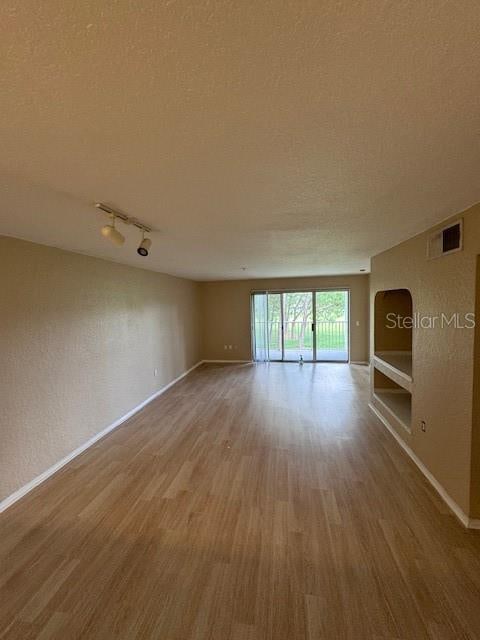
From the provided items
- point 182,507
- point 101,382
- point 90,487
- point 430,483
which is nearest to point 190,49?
point 182,507

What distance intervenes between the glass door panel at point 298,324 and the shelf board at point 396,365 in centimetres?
328

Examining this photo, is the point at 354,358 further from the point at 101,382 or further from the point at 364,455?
the point at 101,382

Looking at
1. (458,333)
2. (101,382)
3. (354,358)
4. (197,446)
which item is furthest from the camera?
(354,358)

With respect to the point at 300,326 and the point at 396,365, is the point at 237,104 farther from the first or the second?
the point at 300,326

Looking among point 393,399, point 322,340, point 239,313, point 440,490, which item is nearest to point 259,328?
point 239,313

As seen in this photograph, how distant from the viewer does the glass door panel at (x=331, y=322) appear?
24.5 feet

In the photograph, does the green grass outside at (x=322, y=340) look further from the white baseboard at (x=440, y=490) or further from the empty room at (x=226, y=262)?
the white baseboard at (x=440, y=490)

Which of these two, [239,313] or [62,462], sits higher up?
[239,313]

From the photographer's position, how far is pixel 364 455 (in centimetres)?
299

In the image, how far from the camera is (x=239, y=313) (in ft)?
25.6

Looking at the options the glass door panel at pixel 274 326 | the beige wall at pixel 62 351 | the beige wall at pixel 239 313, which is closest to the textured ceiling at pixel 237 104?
the beige wall at pixel 62 351

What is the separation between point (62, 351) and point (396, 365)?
3.96 meters

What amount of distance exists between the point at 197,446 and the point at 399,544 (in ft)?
6.82

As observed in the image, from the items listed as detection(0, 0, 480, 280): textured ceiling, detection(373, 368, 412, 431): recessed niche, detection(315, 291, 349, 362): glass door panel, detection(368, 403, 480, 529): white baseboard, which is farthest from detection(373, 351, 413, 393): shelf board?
detection(315, 291, 349, 362): glass door panel
